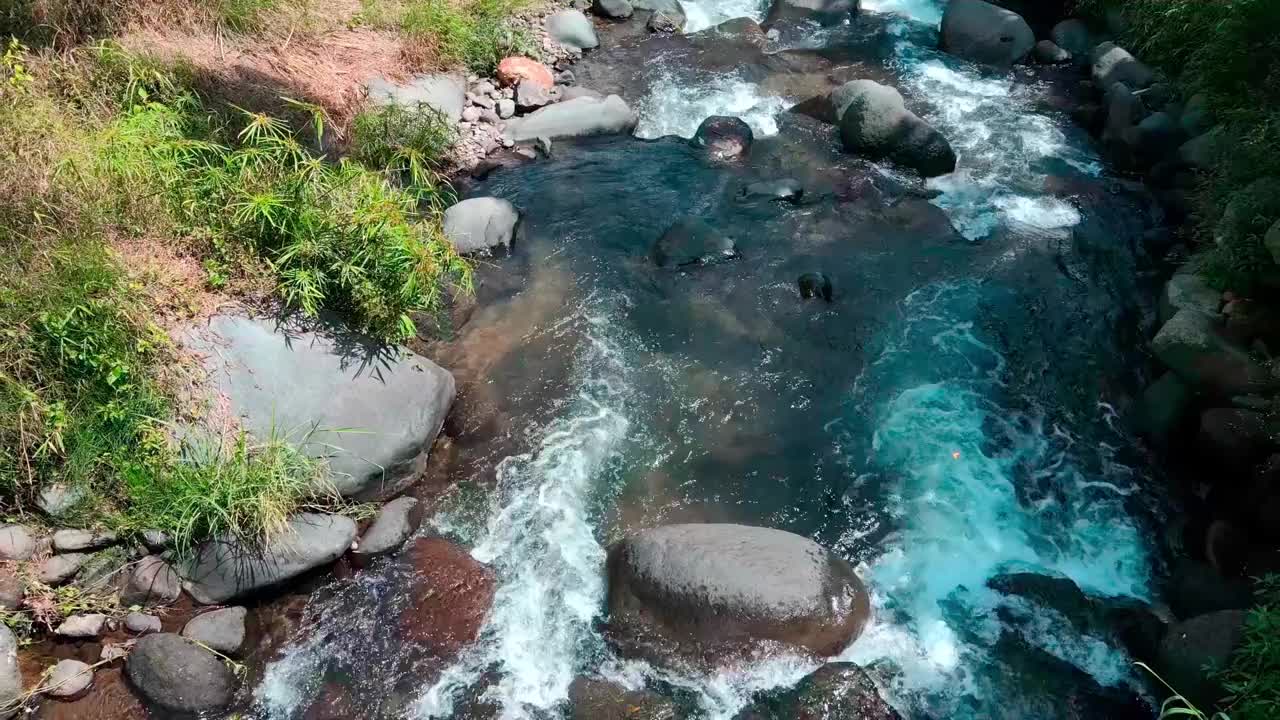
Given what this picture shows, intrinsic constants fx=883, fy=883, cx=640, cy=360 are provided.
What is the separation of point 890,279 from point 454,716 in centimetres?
503

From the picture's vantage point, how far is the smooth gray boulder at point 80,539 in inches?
202

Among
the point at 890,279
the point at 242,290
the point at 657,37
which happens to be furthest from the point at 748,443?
the point at 657,37

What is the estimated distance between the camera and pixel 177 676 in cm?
476

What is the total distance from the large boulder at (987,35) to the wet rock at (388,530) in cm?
891

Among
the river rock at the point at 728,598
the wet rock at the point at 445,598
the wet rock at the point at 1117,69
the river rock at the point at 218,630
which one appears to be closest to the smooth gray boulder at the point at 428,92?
the wet rock at the point at 445,598

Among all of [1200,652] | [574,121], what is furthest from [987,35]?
[1200,652]

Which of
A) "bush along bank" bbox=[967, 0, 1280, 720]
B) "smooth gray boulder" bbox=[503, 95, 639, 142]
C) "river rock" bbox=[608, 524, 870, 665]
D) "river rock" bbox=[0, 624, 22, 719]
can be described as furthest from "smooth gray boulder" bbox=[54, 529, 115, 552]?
"bush along bank" bbox=[967, 0, 1280, 720]

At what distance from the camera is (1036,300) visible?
7.47 m

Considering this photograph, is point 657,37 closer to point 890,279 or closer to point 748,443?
point 890,279

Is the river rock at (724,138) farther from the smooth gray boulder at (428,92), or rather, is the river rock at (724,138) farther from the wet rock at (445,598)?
the wet rock at (445,598)

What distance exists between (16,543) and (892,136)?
7876 mm

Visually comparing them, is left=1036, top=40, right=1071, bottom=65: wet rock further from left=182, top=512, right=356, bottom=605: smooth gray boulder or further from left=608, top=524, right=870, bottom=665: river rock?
left=182, top=512, right=356, bottom=605: smooth gray boulder

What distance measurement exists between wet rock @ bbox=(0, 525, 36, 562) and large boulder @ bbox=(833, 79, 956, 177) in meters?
7.65

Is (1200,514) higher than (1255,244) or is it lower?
lower
